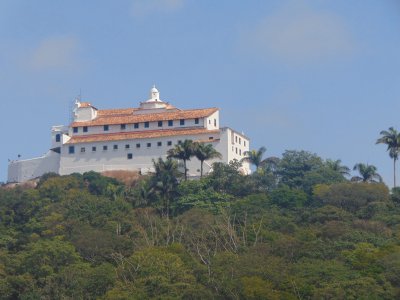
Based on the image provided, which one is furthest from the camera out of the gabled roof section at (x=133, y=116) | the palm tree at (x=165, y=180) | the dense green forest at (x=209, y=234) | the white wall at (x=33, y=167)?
the white wall at (x=33, y=167)

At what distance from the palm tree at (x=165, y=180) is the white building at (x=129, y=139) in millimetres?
3936

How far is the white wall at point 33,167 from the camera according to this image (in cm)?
8150

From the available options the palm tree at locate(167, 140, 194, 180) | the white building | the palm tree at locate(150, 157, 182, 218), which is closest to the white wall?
the white building

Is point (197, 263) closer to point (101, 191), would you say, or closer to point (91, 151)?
point (101, 191)

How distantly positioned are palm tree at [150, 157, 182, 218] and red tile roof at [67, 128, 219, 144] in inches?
230

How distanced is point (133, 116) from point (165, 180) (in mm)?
11999

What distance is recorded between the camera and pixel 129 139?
7900 centimetres

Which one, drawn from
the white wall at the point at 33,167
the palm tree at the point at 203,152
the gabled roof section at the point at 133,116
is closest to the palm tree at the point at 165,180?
the palm tree at the point at 203,152

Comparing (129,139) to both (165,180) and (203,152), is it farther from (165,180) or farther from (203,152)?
(165,180)

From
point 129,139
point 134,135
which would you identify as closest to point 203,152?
point 129,139

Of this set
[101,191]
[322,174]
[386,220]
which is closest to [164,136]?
[101,191]

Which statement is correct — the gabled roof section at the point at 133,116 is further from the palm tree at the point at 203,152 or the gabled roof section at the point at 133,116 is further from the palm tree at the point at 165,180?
the palm tree at the point at 165,180

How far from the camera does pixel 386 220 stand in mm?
63594

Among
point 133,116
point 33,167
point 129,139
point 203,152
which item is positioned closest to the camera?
point 203,152
